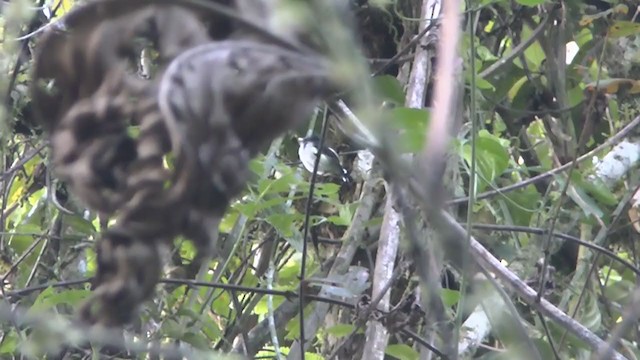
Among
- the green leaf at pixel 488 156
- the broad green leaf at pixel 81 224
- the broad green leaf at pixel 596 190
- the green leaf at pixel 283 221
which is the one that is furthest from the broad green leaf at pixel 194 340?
the broad green leaf at pixel 596 190

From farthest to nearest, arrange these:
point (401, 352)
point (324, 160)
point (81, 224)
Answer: point (324, 160) < point (81, 224) < point (401, 352)

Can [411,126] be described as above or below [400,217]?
above

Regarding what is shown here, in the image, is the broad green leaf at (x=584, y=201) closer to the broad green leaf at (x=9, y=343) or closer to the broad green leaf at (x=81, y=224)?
the broad green leaf at (x=81, y=224)

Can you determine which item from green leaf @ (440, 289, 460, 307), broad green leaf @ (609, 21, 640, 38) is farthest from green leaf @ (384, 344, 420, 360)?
broad green leaf @ (609, 21, 640, 38)

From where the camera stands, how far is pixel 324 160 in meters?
2.32

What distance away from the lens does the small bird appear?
2.32 meters

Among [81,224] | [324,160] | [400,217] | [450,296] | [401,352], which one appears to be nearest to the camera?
[400,217]

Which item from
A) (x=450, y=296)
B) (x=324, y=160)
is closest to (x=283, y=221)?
(x=450, y=296)

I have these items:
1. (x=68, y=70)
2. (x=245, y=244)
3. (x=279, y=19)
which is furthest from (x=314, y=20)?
(x=245, y=244)

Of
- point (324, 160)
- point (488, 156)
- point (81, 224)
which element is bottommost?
point (81, 224)

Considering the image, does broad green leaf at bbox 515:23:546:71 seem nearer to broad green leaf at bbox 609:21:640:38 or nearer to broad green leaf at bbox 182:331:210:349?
broad green leaf at bbox 609:21:640:38

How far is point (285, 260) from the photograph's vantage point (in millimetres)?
2338

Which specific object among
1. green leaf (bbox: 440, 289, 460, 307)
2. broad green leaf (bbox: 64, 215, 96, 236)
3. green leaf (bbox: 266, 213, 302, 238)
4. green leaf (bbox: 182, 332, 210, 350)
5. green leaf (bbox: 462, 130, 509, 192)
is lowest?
green leaf (bbox: 182, 332, 210, 350)

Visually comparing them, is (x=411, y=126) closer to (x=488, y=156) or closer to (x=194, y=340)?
(x=488, y=156)
